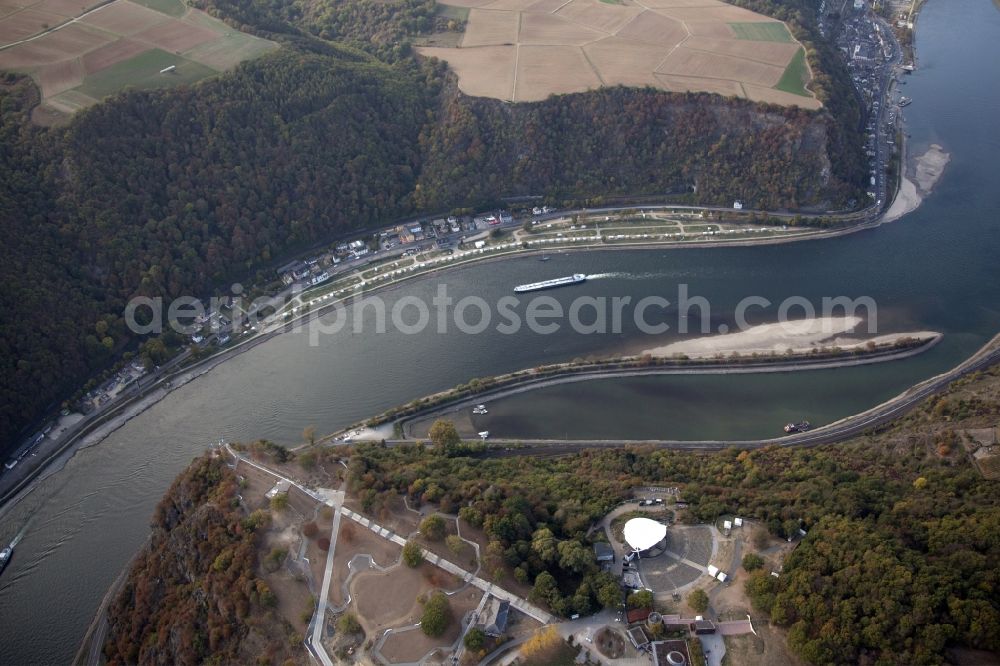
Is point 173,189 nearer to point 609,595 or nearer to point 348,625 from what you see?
point 348,625

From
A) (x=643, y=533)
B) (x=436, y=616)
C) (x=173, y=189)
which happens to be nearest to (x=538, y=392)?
(x=643, y=533)

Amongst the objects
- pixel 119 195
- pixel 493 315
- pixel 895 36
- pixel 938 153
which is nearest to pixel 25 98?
pixel 119 195

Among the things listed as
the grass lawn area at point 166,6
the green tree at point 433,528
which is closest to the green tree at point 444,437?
the green tree at point 433,528

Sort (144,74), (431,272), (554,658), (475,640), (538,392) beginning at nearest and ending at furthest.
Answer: (475,640), (554,658), (538,392), (431,272), (144,74)

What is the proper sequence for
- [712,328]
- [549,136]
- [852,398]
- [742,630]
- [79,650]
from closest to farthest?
1. [742,630]
2. [79,650]
3. [852,398]
4. [712,328]
5. [549,136]

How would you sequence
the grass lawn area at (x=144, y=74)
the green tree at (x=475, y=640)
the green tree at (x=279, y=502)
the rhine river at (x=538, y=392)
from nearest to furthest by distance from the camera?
1. the green tree at (x=475, y=640)
2. the green tree at (x=279, y=502)
3. the rhine river at (x=538, y=392)
4. the grass lawn area at (x=144, y=74)

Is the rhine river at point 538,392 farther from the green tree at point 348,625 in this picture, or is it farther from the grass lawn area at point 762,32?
the grass lawn area at point 762,32

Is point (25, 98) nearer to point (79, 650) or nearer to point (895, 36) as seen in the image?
point (79, 650)
